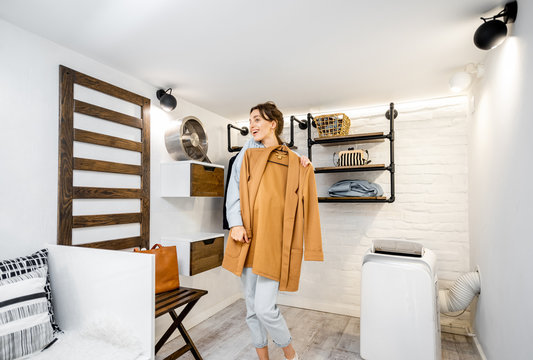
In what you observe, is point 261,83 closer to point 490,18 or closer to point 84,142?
point 84,142

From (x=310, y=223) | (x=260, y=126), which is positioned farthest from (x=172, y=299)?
(x=260, y=126)

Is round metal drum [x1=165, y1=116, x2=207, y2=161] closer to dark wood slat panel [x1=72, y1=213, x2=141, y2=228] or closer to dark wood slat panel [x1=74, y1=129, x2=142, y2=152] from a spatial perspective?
dark wood slat panel [x1=74, y1=129, x2=142, y2=152]

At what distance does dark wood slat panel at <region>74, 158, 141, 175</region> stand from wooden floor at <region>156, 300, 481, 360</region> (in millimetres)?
1411

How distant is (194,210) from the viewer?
10.3 feet

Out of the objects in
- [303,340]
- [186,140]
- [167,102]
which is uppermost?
[167,102]

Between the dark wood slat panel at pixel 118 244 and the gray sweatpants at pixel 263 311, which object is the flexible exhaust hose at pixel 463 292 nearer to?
the gray sweatpants at pixel 263 311

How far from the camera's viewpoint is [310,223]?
7.18 feet

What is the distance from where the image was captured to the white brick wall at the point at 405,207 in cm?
292

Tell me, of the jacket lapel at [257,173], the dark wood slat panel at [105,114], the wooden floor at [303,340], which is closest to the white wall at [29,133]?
the dark wood slat panel at [105,114]

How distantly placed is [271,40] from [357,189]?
164 cm

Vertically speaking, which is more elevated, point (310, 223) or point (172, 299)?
point (310, 223)

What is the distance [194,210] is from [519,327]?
2541mm

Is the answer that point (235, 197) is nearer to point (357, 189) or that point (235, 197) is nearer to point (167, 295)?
point (167, 295)

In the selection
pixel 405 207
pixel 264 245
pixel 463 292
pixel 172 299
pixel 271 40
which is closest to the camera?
pixel 271 40
